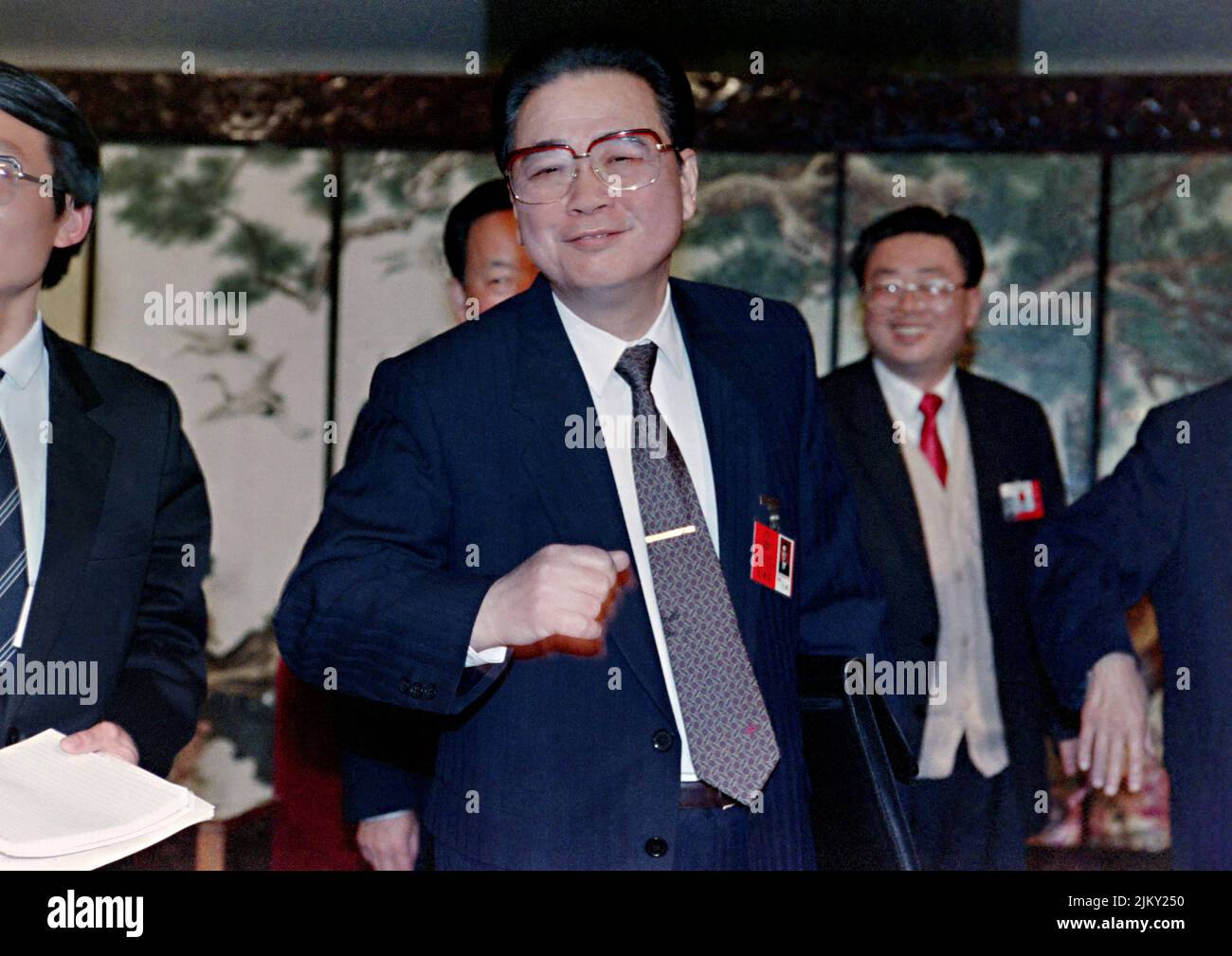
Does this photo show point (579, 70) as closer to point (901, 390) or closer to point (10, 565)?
point (10, 565)

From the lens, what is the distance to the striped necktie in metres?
2.18

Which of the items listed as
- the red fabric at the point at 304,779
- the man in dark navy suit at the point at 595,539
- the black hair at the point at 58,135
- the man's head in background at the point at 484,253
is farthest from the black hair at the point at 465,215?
the man in dark navy suit at the point at 595,539

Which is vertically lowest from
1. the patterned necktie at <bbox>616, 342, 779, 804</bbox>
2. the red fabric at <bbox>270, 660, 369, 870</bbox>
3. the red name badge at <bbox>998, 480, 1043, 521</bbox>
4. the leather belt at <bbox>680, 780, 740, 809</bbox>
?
the red fabric at <bbox>270, 660, 369, 870</bbox>

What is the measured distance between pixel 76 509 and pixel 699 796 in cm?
109

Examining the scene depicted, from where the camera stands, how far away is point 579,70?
6.45 feet

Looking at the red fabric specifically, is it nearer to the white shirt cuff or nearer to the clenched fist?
the white shirt cuff

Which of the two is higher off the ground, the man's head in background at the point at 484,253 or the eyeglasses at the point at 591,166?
the man's head in background at the point at 484,253

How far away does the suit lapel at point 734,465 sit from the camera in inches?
75.2

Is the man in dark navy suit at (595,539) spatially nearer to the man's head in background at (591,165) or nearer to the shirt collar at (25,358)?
the man's head in background at (591,165)

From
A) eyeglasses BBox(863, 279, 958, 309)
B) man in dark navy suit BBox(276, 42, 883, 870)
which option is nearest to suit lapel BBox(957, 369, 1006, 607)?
eyeglasses BBox(863, 279, 958, 309)

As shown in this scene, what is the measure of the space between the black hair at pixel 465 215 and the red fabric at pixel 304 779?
0.93m

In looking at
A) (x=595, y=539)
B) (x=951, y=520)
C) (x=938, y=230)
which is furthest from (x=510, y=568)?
(x=938, y=230)

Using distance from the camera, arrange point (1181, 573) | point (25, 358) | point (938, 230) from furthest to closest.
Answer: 1. point (938, 230)
2. point (1181, 573)
3. point (25, 358)

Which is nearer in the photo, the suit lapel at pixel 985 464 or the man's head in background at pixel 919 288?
the suit lapel at pixel 985 464
